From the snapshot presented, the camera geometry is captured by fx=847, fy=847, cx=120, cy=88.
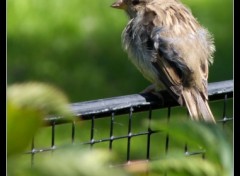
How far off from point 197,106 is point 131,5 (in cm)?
157

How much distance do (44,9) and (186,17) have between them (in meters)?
4.14

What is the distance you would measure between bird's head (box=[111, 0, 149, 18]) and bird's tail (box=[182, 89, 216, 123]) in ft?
4.17

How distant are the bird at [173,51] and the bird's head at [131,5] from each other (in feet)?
0.50

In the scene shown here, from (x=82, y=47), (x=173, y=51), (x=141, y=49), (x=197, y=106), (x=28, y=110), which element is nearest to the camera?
(x=28, y=110)

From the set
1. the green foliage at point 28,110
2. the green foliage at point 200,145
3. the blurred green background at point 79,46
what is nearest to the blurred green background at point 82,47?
the blurred green background at point 79,46

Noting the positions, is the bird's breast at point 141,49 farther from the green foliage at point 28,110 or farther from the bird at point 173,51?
the green foliage at point 28,110

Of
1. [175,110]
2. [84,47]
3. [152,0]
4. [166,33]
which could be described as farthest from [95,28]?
[166,33]

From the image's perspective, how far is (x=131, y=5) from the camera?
21.4 ft

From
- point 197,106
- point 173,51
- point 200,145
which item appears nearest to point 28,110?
point 200,145

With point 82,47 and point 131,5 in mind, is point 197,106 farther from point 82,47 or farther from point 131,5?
point 82,47

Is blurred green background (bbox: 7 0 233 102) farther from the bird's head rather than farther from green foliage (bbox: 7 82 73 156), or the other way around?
green foliage (bbox: 7 82 73 156)

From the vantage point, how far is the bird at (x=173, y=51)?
210 inches

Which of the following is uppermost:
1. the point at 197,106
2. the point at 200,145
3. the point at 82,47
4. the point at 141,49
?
the point at 200,145

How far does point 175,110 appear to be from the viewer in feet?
28.0
